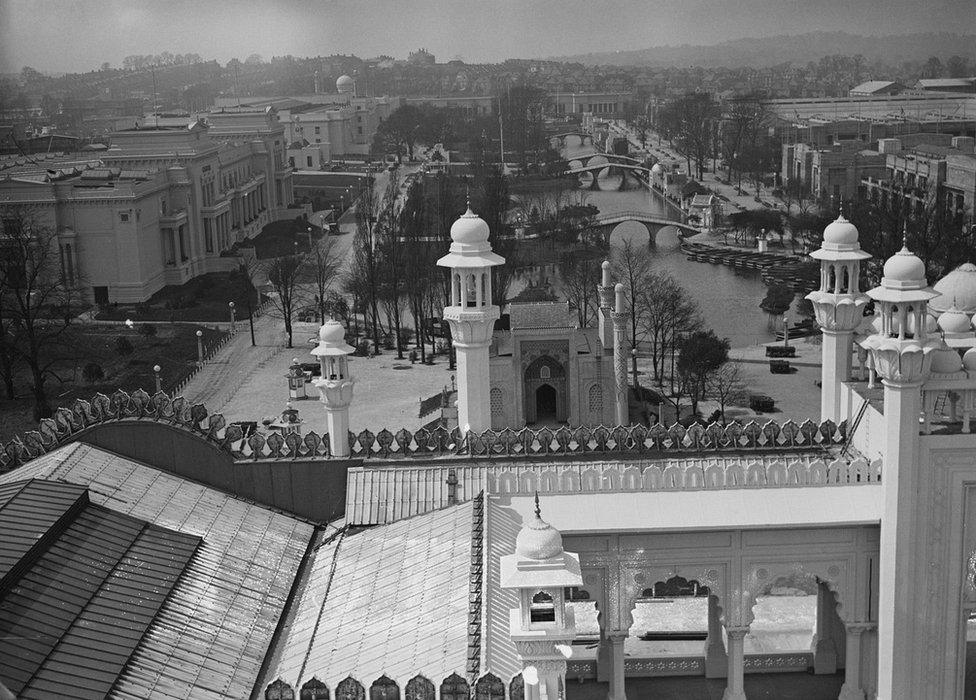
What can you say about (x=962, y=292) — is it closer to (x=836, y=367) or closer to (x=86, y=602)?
(x=836, y=367)

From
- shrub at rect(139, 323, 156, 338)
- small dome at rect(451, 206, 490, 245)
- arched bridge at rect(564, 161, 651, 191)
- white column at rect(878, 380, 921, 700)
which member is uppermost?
small dome at rect(451, 206, 490, 245)

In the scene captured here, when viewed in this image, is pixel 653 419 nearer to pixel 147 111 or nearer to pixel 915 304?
pixel 915 304

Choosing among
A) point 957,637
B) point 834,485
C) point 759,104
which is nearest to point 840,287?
point 834,485

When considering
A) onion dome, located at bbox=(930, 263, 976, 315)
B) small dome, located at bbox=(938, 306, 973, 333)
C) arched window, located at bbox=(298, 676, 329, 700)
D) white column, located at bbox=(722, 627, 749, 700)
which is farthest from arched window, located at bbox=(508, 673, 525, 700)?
onion dome, located at bbox=(930, 263, 976, 315)

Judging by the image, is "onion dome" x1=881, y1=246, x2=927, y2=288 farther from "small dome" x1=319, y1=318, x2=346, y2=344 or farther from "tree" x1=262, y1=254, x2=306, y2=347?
"tree" x1=262, y1=254, x2=306, y2=347

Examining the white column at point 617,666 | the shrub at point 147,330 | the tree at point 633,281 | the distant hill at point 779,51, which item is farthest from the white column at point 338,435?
the distant hill at point 779,51
